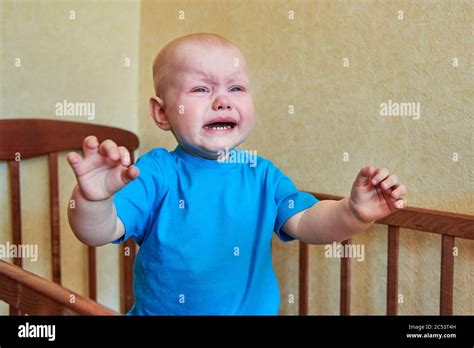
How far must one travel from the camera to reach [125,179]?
0.51 metres

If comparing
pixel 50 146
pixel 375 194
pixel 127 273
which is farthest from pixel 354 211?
pixel 127 273

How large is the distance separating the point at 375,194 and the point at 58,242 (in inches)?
33.7

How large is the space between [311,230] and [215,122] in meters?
0.18

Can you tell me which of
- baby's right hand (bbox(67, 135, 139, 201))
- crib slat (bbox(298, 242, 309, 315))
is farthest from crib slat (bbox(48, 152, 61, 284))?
baby's right hand (bbox(67, 135, 139, 201))

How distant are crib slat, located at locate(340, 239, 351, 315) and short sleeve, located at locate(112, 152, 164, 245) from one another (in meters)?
0.41

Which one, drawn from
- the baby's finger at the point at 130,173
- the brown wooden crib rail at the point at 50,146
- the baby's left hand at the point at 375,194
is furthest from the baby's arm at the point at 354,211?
the brown wooden crib rail at the point at 50,146

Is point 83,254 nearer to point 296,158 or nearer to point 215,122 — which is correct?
point 296,158

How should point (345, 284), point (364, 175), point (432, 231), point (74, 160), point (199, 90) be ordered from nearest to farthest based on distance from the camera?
point (74, 160) < point (364, 175) < point (199, 90) < point (432, 231) < point (345, 284)

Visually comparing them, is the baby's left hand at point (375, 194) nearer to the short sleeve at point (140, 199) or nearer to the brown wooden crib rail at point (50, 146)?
the short sleeve at point (140, 199)

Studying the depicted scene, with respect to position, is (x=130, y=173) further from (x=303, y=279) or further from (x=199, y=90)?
(x=303, y=279)

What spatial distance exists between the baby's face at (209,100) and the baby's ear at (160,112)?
0.08 feet

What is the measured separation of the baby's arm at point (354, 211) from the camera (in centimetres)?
59

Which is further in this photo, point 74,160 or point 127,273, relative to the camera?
point 127,273

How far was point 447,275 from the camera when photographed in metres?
0.84
